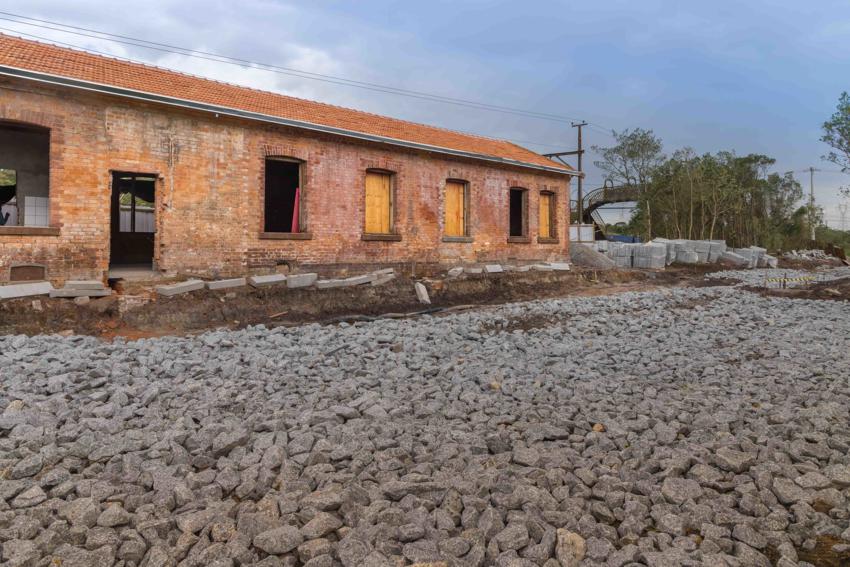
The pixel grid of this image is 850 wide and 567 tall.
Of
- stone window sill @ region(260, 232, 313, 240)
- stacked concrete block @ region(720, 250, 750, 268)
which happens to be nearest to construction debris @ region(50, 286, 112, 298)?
stone window sill @ region(260, 232, 313, 240)

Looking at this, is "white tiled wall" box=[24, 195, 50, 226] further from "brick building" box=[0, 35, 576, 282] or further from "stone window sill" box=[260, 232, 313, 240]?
"stone window sill" box=[260, 232, 313, 240]

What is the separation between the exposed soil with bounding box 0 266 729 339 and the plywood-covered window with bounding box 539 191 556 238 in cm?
379

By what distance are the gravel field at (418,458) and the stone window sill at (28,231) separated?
4071mm

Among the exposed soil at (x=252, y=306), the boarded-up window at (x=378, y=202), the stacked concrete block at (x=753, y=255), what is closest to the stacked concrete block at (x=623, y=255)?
the exposed soil at (x=252, y=306)

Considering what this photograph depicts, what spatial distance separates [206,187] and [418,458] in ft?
33.1

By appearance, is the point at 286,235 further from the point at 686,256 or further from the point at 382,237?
the point at 686,256

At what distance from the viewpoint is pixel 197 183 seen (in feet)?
37.4

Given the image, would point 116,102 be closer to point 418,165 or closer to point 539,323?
point 418,165

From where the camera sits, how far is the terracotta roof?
10.0m

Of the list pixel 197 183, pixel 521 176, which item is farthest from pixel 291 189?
pixel 521 176

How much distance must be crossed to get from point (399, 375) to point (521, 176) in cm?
1441

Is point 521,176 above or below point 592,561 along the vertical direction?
above

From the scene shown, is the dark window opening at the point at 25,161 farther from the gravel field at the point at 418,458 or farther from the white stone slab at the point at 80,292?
the gravel field at the point at 418,458

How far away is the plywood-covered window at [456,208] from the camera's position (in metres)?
16.6
